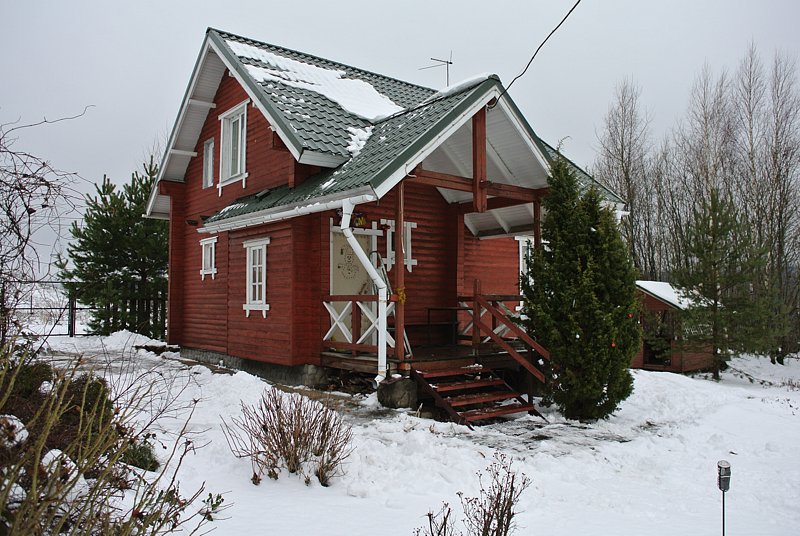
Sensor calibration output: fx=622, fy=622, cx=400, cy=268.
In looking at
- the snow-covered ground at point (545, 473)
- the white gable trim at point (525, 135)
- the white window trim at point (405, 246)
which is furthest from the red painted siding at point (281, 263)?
the white gable trim at point (525, 135)

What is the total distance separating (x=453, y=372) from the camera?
9.36m

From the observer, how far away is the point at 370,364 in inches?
362

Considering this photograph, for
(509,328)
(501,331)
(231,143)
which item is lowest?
(501,331)

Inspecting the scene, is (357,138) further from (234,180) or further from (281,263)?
(234,180)

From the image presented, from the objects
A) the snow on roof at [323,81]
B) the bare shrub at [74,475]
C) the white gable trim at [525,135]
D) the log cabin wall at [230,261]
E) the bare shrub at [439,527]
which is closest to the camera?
the bare shrub at [74,475]

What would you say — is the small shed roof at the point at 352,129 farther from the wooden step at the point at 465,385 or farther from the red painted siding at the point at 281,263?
the wooden step at the point at 465,385

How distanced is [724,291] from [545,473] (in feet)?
40.8

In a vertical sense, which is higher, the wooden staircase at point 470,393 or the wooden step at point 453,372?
the wooden step at point 453,372

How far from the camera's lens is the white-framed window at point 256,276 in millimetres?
11352

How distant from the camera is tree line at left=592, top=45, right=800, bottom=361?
15820mm

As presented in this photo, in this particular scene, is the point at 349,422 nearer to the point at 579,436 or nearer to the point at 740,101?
the point at 579,436

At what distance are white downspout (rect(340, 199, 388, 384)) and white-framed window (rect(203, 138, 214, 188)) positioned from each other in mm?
7156

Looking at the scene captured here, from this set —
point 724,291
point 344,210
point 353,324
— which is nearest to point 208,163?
point 353,324

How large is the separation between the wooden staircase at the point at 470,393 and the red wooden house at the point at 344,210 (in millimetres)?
399
